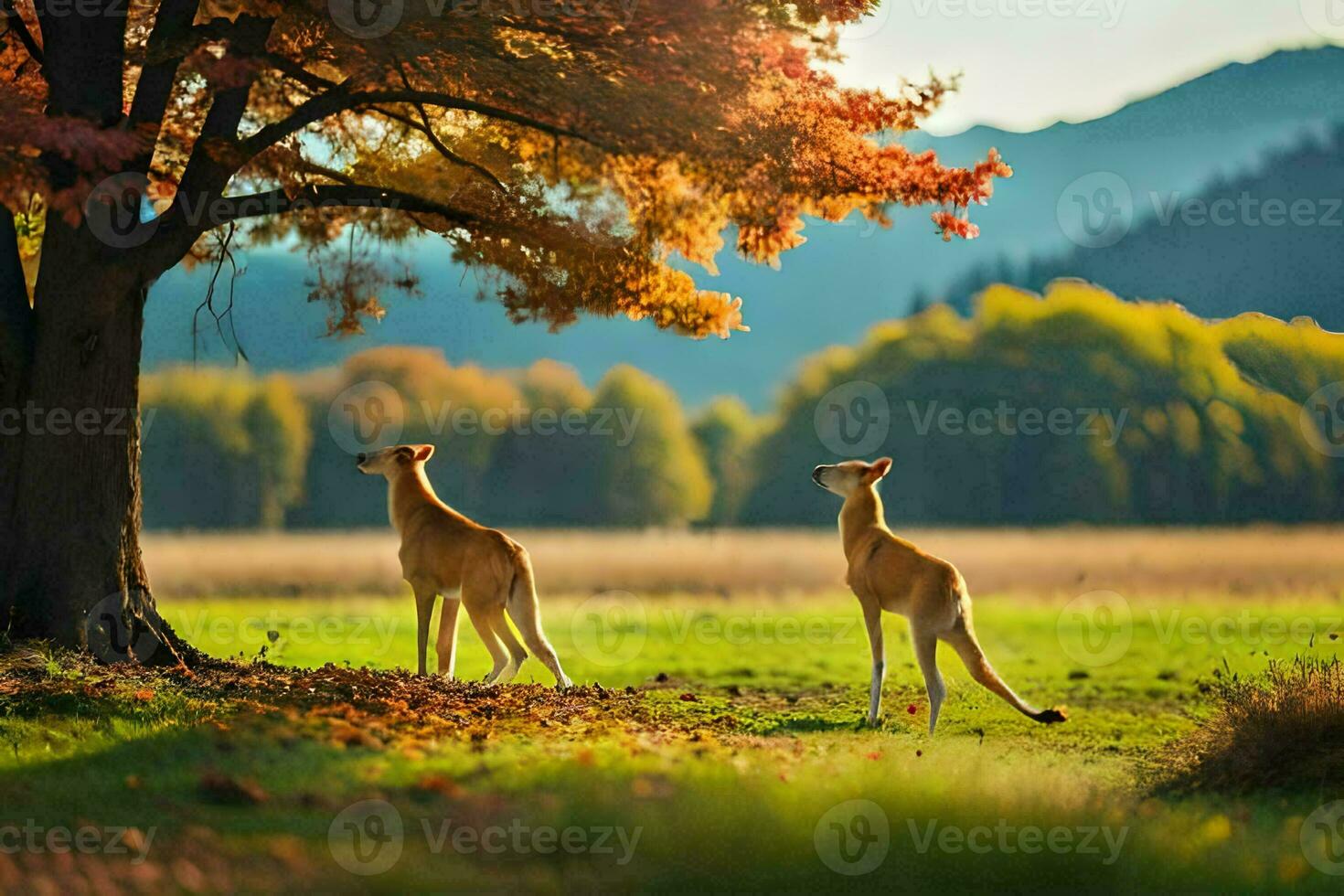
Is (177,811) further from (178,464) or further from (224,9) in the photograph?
(178,464)

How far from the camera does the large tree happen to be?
12758 mm

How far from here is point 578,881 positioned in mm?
6234

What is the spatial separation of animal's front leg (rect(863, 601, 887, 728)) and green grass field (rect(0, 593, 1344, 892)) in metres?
0.25

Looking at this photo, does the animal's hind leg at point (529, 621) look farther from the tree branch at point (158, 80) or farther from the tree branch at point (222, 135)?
the tree branch at point (158, 80)

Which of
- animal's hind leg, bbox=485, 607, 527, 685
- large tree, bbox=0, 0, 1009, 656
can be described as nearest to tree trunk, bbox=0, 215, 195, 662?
large tree, bbox=0, 0, 1009, 656

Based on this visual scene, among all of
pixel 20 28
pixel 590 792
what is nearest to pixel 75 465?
pixel 20 28

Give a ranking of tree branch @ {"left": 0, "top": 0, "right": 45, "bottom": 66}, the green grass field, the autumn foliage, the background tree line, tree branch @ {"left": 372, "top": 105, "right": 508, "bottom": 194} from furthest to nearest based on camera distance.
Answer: the background tree line
tree branch @ {"left": 372, "top": 105, "right": 508, "bottom": 194}
tree branch @ {"left": 0, "top": 0, "right": 45, "bottom": 66}
the autumn foliage
the green grass field

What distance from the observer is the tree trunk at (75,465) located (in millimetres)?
12961

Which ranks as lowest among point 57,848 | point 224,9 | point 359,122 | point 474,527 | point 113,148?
point 57,848

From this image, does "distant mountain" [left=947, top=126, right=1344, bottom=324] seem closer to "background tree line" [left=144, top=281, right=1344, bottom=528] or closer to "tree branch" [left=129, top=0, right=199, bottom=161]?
"background tree line" [left=144, top=281, right=1344, bottom=528]

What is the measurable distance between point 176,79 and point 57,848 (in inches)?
448

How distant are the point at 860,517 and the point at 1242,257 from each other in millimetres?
52801

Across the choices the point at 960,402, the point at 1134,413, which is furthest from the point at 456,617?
the point at 960,402

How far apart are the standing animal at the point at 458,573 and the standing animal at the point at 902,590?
3248 mm
